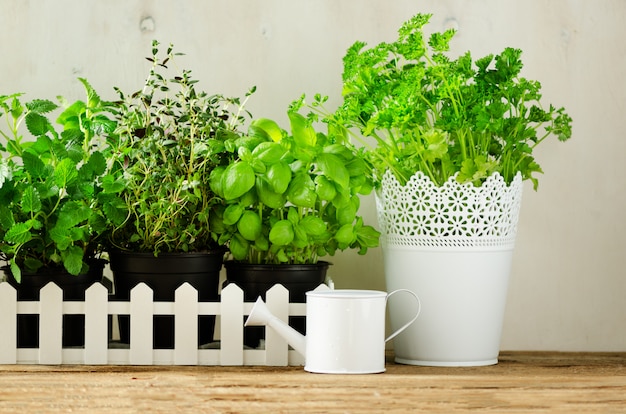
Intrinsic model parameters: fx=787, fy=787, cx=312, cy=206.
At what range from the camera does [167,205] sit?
116 cm

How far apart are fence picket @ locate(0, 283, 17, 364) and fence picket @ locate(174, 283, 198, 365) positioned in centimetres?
24

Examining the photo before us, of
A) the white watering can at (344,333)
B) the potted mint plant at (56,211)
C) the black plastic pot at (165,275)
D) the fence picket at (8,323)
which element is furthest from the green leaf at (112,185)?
the white watering can at (344,333)

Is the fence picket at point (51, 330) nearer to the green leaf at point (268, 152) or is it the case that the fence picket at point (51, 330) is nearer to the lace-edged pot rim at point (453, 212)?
the green leaf at point (268, 152)

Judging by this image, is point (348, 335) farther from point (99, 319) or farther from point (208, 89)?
point (208, 89)

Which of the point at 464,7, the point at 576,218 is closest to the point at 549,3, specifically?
the point at 464,7

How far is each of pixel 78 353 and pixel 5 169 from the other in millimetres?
297

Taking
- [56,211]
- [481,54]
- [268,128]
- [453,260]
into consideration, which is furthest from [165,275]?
[481,54]

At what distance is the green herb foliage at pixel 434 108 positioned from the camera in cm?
118

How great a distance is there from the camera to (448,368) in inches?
47.4

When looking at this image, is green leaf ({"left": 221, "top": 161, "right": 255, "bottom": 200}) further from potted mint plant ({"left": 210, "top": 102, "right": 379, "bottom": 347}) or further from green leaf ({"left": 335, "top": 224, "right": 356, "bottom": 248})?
green leaf ({"left": 335, "top": 224, "right": 356, "bottom": 248})

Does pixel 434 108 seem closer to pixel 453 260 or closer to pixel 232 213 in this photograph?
pixel 453 260

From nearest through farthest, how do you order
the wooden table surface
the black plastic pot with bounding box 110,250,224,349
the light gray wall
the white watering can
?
1. the wooden table surface
2. the white watering can
3. the black plastic pot with bounding box 110,250,224,349
4. the light gray wall

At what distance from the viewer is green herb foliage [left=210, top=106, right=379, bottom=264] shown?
3.81ft

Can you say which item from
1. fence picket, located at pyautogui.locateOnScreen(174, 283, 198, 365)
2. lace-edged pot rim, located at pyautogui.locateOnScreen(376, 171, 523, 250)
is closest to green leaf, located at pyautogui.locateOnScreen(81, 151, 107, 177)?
fence picket, located at pyautogui.locateOnScreen(174, 283, 198, 365)
